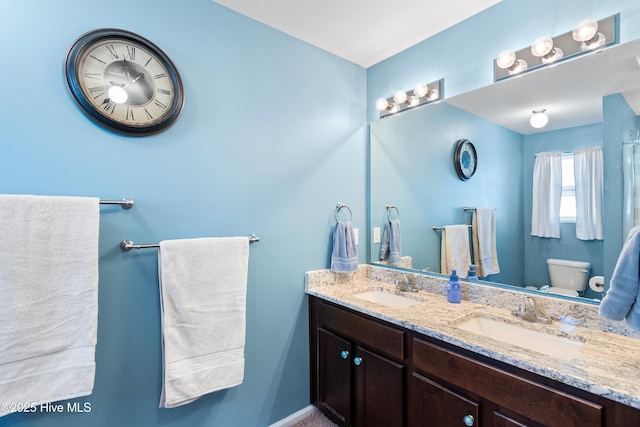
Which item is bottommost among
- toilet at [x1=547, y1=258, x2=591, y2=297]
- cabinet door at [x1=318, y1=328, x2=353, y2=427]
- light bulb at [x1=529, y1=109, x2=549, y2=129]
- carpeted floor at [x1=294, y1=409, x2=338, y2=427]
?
carpeted floor at [x1=294, y1=409, x2=338, y2=427]

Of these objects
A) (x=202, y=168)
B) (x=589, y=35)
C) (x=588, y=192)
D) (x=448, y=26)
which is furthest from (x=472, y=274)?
(x=202, y=168)

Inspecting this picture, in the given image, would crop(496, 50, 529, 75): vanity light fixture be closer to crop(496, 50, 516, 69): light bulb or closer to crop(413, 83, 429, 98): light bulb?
crop(496, 50, 516, 69): light bulb

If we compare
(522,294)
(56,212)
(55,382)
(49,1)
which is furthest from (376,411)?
(49,1)

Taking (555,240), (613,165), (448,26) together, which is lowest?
(555,240)

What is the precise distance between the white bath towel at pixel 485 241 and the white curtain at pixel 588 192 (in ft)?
1.21

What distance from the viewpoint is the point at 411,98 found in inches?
79.5

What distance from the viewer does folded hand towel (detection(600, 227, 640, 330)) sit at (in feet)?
3.05

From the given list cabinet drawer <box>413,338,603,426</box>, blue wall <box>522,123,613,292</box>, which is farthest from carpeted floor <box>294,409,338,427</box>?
blue wall <box>522,123,613,292</box>

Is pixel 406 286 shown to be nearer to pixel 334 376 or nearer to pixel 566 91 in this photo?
pixel 334 376

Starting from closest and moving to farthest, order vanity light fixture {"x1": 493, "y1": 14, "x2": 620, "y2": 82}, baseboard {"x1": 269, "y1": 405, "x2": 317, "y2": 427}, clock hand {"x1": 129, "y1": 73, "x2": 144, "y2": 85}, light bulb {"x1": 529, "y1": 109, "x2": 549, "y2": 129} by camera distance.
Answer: vanity light fixture {"x1": 493, "y1": 14, "x2": 620, "y2": 82} < clock hand {"x1": 129, "y1": 73, "x2": 144, "y2": 85} < light bulb {"x1": 529, "y1": 109, "x2": 549, "y2": 129} < baseboard {"x1": 269, "y1": 405, "x2": 317, "y2": 427}

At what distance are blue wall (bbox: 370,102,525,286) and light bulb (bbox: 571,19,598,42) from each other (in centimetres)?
46

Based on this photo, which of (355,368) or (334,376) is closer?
(355,368)

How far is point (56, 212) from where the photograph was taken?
114 centimetres

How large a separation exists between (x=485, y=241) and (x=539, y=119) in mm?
680
